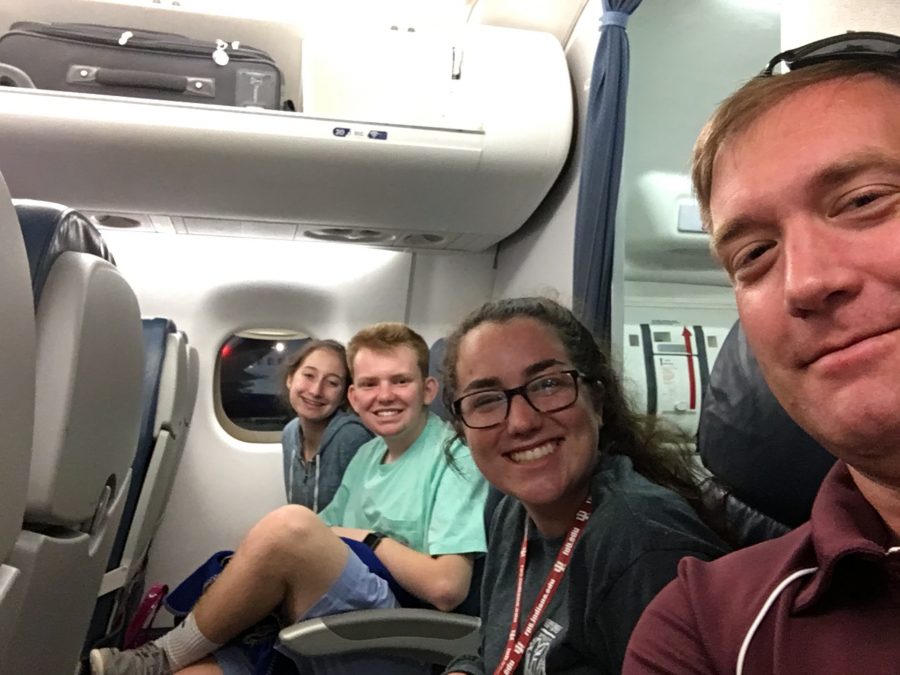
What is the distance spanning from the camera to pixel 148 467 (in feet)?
7.52

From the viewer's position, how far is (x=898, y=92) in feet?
2.31

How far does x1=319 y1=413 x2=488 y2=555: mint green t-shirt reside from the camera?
2004 mm

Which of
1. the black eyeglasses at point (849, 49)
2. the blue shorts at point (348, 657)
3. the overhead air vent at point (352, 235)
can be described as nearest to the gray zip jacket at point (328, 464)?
the overhead air vent at point (352, 235)

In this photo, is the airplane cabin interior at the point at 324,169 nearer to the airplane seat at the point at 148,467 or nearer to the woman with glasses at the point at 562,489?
the airplane seat at the point at 148,467

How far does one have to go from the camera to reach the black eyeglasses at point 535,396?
1314 mm

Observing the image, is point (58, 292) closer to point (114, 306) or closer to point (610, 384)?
point (114, 306)

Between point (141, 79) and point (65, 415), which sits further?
point (141, 79)

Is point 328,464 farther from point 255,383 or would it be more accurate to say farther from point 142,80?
point 142,80

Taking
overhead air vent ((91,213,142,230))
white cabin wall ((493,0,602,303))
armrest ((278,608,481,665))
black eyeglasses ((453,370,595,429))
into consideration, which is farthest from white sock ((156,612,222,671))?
overhead air vent ((91,213,142,230))

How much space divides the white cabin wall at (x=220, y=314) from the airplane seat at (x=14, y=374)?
2547 mm

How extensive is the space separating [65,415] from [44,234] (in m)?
0.25

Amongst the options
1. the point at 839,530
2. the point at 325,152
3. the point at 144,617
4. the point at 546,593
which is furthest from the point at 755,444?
the point at 144,617

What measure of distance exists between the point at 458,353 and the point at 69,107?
1.63 meters

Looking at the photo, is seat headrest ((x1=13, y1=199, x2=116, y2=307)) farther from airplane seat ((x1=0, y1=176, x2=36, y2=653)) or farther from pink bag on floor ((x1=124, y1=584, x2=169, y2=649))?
pink bag on floor ((x1=124, y1=584, x2=169, y2=649))
